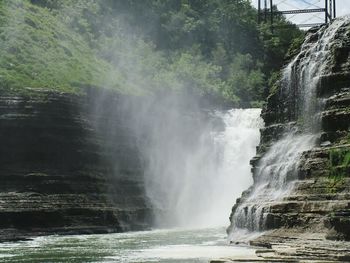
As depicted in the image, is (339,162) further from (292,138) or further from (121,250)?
(121,250)

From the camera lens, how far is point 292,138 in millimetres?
44094

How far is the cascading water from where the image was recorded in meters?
38.6

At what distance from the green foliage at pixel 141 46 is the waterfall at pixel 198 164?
6.89m

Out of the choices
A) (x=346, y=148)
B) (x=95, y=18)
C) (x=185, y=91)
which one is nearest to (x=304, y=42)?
(x=346, y=148)

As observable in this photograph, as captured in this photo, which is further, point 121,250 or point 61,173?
point 61,173

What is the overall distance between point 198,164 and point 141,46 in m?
32.6

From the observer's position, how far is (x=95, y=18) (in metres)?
104

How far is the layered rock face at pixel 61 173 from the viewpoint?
5378cm

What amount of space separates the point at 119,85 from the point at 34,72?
1137 centimetres

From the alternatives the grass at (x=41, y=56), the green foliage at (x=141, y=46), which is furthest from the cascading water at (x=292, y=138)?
the green foliage at (x=141, y=46)

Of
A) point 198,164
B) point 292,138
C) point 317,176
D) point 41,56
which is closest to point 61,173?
point 41,56

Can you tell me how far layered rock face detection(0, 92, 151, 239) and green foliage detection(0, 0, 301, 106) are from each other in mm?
3533

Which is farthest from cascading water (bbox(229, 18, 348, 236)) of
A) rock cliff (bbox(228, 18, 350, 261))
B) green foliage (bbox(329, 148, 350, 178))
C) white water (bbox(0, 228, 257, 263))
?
green foliage (bbox(329, 148, 350, 178))

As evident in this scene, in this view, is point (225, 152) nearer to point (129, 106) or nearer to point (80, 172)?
point (129, 106)
